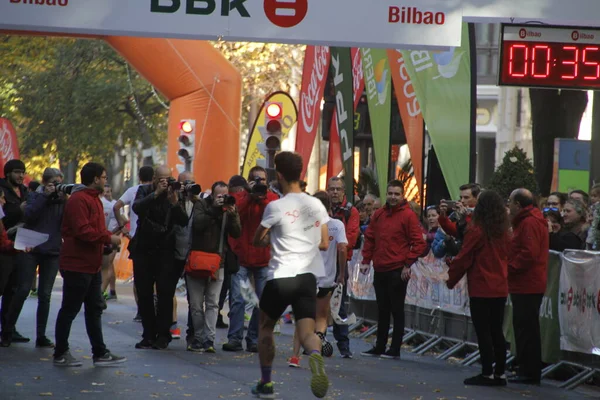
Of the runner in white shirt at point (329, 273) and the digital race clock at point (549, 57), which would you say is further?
the digital race clock at point (549, 57)

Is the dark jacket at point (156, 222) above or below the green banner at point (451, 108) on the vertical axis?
below

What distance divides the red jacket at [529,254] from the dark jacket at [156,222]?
3377 millimetres

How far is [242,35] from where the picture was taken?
1352 centimetres

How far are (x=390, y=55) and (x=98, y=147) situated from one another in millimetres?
28417

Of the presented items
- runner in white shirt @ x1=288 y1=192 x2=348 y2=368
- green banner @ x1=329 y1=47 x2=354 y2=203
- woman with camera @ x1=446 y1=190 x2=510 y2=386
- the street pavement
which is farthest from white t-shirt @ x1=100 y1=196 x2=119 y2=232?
woman with camera @ x1=446 y1=190 x2=510 y2=386

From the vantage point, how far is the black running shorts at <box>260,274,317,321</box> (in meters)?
9.95

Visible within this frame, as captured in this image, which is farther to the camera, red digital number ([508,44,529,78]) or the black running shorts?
red digital number ([508,44,529,78])

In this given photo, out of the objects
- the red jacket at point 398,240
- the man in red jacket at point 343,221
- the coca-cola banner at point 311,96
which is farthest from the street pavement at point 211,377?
the coca-cola banner at point 311,96

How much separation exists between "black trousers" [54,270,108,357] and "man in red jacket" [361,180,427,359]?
3.45m

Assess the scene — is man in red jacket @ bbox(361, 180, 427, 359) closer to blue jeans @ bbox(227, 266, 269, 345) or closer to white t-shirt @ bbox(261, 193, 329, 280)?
blue jeans @ bbox(227, 266, 269, 345)

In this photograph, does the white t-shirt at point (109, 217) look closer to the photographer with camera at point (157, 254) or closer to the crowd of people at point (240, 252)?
the crowd of people at point (240, 252)

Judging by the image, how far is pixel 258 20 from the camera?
13523 mm

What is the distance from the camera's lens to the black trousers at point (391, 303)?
47.4 feet

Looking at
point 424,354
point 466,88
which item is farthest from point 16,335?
point 466,88
